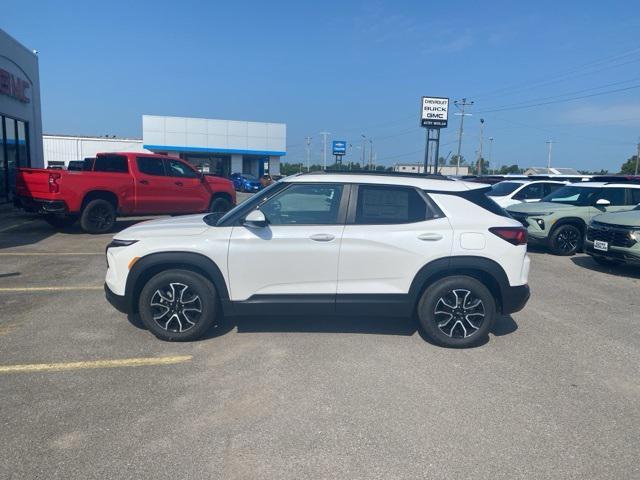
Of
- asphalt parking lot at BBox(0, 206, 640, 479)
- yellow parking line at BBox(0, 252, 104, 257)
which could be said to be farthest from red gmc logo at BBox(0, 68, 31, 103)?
asphalt parking lot at BBox(0, 206, 640, 479)

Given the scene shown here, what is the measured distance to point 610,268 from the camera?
9586 mm

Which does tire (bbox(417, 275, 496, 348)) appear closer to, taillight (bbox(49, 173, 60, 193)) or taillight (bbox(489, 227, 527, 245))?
taillight (bbox(489, 227, 527, 245))

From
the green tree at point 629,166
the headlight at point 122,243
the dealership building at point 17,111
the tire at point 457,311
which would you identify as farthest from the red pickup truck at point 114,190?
the green tree at point 629,166

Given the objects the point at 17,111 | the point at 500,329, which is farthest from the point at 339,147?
the point at 500,329

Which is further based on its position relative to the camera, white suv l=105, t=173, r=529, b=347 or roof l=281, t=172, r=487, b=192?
roof l=281, t=172, r=487, b=192

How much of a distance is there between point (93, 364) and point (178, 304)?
91 centimetres

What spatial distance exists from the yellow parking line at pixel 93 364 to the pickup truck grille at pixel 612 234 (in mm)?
7719

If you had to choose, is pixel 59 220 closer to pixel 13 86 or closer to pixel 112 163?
pixel 112 163

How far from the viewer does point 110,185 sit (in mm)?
11938

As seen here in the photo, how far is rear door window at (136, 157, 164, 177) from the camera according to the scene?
12.6 meters

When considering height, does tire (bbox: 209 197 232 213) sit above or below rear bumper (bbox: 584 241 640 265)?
above

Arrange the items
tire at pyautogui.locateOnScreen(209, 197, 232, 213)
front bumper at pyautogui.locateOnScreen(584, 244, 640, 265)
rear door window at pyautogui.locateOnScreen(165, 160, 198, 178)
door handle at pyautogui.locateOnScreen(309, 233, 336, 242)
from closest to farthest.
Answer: door handle at pyautogui.locateOnScreen(309, 233, 336, 242)
front bumper at pyautogui.locateOnScreen(584, 244, 640, 265)
rear door window at pyautogui.locateOnScreen(165, 160, 198, 178)
tire at pyautogui.locateOnScreen(209, 197, 232, 213)

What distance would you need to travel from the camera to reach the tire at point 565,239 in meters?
10.8

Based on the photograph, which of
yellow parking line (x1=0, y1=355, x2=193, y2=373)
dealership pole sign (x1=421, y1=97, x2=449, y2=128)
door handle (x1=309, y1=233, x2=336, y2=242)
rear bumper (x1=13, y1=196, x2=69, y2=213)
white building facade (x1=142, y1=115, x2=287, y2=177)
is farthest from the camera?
white building facade (x1=142, y1=115, x2=287, y2=177)
